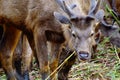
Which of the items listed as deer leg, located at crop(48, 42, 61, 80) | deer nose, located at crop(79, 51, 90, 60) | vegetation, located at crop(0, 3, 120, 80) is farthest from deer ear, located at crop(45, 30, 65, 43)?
deer nose, located at crop(79, 51, 90, 60)

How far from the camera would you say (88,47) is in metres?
9.08

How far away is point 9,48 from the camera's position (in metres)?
10.9

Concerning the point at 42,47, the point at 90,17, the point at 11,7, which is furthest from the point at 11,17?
the point at 90,17

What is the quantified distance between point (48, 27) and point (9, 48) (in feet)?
4.29

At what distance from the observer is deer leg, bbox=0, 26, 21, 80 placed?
35.5 ft

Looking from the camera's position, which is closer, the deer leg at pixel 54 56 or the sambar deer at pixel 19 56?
the deer leg at pixel 54 56

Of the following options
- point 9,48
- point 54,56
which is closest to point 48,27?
point 54,56

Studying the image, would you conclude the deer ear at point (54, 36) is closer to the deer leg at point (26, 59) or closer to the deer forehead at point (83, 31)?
the deer forehead at point (83, 31)

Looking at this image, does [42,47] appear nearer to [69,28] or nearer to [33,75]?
[69,28]

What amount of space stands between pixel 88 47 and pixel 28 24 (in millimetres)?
1438

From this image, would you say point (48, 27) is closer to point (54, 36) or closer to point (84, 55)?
point (54, 36)

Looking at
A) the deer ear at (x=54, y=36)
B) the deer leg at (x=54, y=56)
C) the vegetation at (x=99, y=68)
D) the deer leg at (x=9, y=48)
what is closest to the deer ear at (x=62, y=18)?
Result: the deer ear at (x=54, y=36)

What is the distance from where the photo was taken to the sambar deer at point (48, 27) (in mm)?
9195

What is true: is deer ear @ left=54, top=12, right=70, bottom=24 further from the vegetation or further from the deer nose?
the vegetation
